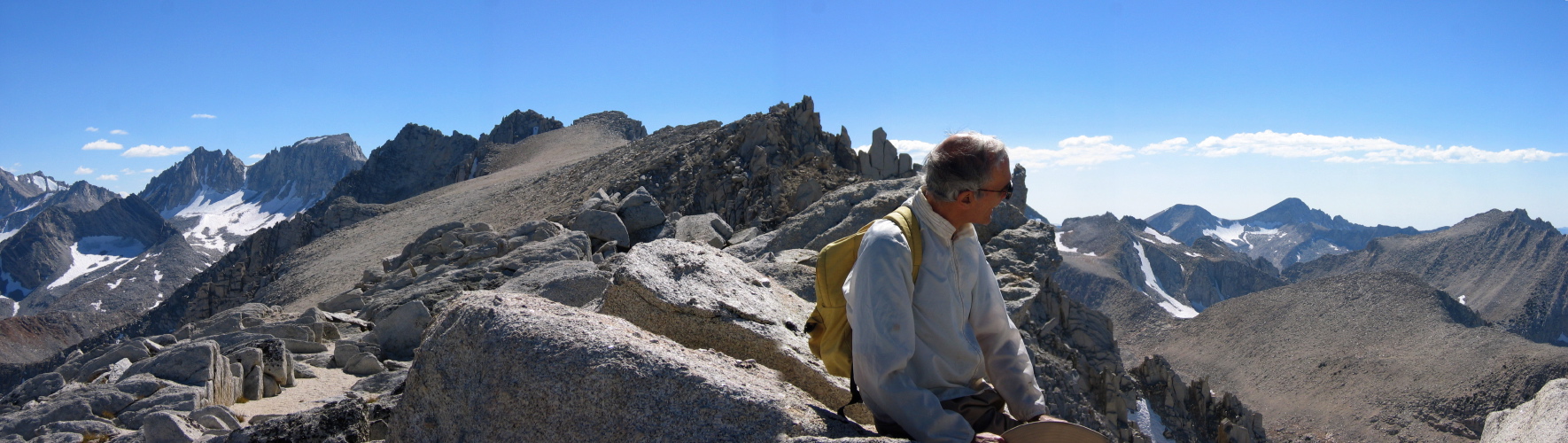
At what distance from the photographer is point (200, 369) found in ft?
23.4

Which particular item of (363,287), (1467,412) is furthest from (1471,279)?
(363,287)

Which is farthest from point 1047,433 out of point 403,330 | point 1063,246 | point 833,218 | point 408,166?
point 1063,246

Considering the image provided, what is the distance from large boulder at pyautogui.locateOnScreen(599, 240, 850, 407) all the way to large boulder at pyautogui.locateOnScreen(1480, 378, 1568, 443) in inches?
184

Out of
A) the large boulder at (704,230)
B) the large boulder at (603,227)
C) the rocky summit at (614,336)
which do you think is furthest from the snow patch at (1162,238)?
the large boulder at (603,227)

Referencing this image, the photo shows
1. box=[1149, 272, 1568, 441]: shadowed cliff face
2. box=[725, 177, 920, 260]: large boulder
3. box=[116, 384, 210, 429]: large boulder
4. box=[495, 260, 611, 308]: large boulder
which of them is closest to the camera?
box=[116, 384, 210, 429]: large boulder

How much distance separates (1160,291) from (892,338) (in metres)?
125

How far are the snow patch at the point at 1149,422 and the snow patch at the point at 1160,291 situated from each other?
274 feet

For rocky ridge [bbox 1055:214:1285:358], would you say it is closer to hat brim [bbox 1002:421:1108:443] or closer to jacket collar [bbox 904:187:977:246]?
hat brim [bbox 1002:421:1108:443]

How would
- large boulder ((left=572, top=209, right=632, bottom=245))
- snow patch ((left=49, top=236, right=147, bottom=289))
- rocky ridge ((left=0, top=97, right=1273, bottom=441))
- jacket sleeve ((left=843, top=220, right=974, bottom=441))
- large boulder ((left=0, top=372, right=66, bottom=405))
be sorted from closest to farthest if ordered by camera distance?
jacket sleeve ((left=843, top=220, right=974, bottom=441)) < rocky ridge ((left=0, top=97, right=1273, bottom=441)) < large boulder ((left=0, top=372, right=66, bottom=405)) < large boulder ((left=572, top=209, right=632, bottom=245)) < snow patch ((left=49, top=236, right=147, bottom=289))

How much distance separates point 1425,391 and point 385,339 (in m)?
59.6

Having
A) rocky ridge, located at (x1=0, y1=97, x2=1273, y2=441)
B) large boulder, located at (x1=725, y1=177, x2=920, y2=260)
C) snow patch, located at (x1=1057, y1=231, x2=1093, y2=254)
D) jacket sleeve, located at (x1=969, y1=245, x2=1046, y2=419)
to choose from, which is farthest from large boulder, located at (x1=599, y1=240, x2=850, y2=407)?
snow patch, located at (x1=1057, y1=231, x2=1093, y2=254)

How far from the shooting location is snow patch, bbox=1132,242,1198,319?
10425cm

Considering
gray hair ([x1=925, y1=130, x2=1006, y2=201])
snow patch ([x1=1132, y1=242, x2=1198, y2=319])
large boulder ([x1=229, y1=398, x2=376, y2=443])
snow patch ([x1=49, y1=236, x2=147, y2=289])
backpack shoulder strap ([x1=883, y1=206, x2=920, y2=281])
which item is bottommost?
snow patch ([x1=1132, y1=242, x2=1198, y2=319])

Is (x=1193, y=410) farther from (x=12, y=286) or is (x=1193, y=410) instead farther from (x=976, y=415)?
(x=12, y=286)
